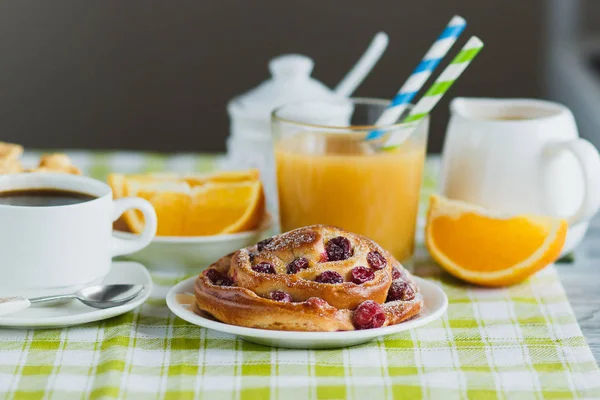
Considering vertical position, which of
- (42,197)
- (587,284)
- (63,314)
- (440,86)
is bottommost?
(587,284)

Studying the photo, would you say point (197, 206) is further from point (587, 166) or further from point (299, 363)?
point (587, 166)

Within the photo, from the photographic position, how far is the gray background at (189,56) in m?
3.76

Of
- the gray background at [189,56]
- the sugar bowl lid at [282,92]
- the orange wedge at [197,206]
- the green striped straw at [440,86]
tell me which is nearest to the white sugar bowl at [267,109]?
the sugar bowl lid at [282,92]

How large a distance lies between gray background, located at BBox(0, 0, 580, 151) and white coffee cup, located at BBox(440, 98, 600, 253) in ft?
7.75

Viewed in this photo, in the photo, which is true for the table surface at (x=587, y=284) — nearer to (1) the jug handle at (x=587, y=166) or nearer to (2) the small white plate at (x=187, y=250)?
(1) the jug handle at (x=587, y=166)

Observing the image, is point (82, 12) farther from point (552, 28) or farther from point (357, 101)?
point (357, 101)

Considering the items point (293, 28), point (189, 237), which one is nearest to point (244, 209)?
point (189, 237)

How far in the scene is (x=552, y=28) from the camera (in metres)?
3.96

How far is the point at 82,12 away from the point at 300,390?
10.4ft

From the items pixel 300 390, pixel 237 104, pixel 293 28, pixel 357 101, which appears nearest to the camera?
pixel 300 390

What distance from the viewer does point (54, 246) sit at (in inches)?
45.6

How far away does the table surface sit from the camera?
1.26 metres

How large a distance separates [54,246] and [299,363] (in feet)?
→ 1.18

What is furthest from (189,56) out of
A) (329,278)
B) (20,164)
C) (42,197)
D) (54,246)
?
(329,278)
